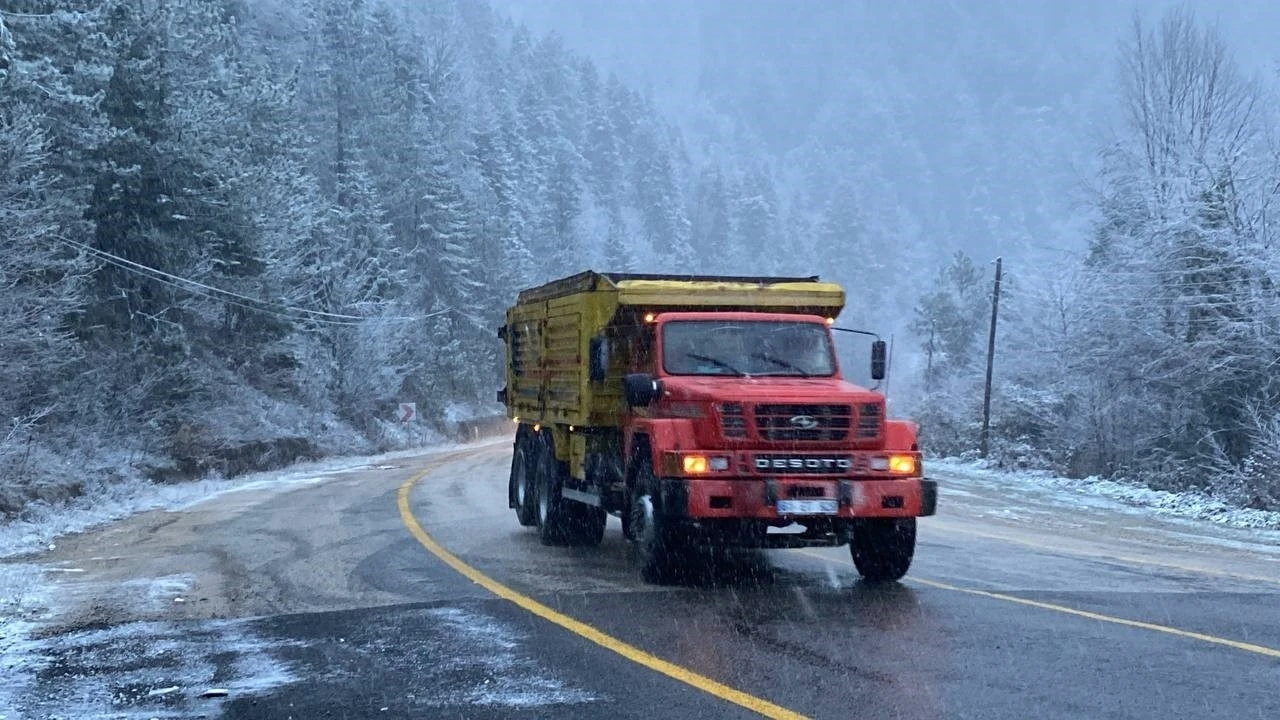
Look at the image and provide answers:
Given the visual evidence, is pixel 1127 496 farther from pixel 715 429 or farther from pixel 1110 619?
pixel 715 429

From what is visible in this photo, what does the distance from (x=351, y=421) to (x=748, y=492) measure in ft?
121

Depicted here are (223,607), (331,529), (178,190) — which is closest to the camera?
(223,607)

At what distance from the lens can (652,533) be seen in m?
10.1

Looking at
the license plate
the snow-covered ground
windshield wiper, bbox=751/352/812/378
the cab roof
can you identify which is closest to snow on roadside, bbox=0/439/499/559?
the snow-covered ground

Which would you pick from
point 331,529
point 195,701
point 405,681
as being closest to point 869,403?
point 405,681

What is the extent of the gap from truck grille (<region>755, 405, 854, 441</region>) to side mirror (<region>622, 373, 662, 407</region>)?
1.11 metres

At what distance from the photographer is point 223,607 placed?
30.7ft

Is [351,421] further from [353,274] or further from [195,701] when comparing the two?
[195,701]

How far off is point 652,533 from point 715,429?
3.42 feet

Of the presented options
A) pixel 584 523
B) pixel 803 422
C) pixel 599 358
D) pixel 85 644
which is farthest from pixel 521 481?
pixel 85 644

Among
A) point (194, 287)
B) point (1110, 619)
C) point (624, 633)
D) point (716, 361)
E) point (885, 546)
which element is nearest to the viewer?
point (624, 633)

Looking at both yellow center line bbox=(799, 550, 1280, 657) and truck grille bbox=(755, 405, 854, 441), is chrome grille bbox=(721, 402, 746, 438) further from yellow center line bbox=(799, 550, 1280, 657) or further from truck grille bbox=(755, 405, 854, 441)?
yellow center line bbox=(799, 550, 1280, 657)

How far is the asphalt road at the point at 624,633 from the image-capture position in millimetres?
6191

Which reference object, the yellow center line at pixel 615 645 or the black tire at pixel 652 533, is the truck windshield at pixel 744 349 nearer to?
the black tire at pixel 652 533
